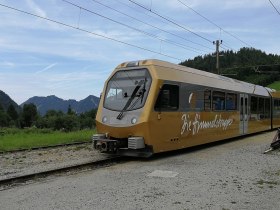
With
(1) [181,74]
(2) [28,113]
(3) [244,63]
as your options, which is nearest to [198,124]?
(1) [181,74]

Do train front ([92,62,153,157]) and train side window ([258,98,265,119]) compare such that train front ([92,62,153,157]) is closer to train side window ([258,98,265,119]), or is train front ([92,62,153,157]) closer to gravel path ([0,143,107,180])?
gravel path ([0,143,107,180])

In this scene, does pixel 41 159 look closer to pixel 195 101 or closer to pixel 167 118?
pixel 167 118

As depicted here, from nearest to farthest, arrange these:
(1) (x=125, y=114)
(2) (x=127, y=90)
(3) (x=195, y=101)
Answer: (1) (x=125, y=114) → (2) (x=127, y=90) → (3) (x=195, y=101)

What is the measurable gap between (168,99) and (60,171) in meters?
4.82

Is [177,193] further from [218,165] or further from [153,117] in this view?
[153,117]

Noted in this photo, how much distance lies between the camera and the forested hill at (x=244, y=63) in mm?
54938

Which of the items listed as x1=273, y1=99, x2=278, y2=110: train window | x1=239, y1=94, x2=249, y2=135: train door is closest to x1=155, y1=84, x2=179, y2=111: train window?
x1=239, y1=94, x2=249, y2=135: train door

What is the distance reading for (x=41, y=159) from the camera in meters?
14.1

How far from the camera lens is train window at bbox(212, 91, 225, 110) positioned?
1877 cm

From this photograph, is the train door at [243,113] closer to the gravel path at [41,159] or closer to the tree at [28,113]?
the gravel path at [41,159]

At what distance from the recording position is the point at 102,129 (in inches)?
559

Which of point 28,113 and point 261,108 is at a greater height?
point 28,113

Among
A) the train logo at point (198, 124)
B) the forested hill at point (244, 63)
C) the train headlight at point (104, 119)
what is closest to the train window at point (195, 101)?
the train logo at point (198, 124)

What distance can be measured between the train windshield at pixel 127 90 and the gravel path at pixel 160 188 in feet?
6.39
